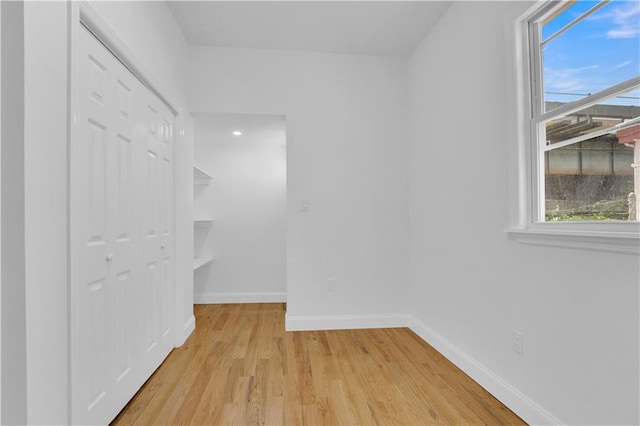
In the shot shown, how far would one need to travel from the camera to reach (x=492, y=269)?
81.0 inches

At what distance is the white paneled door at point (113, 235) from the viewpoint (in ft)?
4.78

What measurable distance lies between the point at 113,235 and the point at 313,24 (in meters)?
2.23

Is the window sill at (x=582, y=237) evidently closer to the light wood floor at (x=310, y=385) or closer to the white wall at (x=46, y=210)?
the light wood floor at (x=310, y=385)

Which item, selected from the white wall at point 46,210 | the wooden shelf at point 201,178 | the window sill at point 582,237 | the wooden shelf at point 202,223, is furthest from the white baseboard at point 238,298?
the window sill at point 582,237

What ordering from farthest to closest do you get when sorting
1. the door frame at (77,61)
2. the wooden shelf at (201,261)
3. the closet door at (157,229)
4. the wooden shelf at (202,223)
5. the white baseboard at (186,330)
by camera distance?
the wooden shelf at (202,223) < the wooden shelf at (201,261) < the white baseboard at (186,330) < the closet door at (157,229) < the door frame at (77,61)

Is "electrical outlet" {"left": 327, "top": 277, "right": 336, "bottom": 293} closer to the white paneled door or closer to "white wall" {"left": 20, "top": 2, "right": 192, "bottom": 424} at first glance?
the white paneled door

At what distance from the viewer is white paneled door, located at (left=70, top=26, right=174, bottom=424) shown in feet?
4.78

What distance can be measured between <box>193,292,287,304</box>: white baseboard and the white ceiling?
289 centimetres

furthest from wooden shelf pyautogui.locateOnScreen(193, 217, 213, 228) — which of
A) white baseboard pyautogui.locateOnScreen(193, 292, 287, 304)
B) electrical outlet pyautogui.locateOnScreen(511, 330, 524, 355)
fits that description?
electrical outlet pyautogui.locateOnScreen(511, 330, 524, 355)

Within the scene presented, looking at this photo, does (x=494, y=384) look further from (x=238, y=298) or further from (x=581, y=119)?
(x=238, y=298)

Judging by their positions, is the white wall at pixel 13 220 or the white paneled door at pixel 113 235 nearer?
the white wall at pixel 13 220

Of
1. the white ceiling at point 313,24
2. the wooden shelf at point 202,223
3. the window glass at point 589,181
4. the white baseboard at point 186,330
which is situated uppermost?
the white ceiling at point 313,24

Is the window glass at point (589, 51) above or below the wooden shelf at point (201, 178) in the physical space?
above

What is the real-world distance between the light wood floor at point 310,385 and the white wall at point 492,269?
0.27m
